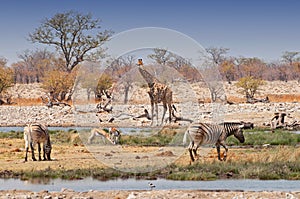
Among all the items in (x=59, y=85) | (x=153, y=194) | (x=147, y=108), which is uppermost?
(x=59, y=85)

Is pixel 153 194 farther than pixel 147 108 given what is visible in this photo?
No

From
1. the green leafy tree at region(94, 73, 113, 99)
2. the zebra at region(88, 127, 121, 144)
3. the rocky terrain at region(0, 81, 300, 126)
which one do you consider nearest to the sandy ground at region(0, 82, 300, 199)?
the zebra at region(88, 127, 121, 144)

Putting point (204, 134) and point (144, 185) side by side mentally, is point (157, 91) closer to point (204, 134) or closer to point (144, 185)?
point (204, 134)

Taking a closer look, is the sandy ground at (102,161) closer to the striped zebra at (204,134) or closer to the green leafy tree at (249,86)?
the striped zebra at (204,134)

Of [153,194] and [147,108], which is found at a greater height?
[147,108]

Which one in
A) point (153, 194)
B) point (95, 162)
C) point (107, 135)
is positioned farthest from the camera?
point (107, 135)

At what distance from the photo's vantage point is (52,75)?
55562 millimetres

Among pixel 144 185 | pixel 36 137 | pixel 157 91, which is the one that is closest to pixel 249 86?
pixel 157 91

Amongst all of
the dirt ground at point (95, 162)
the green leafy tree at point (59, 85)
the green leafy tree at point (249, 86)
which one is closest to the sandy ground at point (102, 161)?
the dirt ground at point (95, 162)

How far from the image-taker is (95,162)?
17.9m

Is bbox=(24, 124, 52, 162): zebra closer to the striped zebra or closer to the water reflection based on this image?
the water reflection

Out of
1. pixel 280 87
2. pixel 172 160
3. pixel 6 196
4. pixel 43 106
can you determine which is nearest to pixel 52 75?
pixel 43 106

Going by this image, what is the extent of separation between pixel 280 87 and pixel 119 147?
51805mm

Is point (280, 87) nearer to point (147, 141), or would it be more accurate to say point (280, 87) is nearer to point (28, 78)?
point (28, 78)
